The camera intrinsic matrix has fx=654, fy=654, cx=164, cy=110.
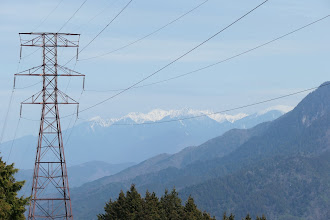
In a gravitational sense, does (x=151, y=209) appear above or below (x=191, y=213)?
above

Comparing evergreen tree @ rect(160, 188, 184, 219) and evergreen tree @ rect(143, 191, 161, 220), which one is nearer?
evergreen tree @ rect(143, 191, 161, 220)

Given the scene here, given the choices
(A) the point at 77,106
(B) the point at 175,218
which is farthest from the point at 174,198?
(A) the point at 77,106

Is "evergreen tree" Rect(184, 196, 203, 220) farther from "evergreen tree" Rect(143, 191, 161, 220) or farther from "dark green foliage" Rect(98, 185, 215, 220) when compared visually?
"evergreen tree" Rect(143, 191, 161, 220)

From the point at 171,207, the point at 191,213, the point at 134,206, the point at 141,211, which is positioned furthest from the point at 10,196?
the point at 171,207

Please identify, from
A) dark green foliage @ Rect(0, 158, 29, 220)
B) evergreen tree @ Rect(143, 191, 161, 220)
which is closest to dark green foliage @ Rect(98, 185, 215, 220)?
evergreen tree @ Rect(143, 191, 161, 220)

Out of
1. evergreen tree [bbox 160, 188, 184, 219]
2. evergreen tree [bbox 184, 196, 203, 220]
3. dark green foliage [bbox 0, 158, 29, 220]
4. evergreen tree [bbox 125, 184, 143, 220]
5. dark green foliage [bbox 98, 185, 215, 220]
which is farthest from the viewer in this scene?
evergreen tree [bbox 160, 188, 184, 219]

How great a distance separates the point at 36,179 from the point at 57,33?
62.4 ft

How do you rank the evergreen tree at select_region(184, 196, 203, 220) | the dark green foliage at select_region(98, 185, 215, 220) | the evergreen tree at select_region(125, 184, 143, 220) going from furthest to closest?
1. the evergreen tree at select_region(184, 196, 203, 220)
2. the evergreen tree at select_region(125, 184, 143, 220)
3. the dark green foliage at select_region(98, 185, 215, 220)

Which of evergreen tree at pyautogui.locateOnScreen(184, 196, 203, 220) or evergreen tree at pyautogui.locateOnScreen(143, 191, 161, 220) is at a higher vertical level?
evergreen tree at pyautogui.locateOnScreen(143, 191, 161, 220)

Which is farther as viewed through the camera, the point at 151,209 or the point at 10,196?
the point at 151,209

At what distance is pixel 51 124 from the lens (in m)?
83.8

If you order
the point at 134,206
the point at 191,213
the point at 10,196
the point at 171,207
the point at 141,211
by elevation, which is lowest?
the point at 191,213

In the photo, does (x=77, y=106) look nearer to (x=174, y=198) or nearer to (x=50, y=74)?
(x=50, y=74)

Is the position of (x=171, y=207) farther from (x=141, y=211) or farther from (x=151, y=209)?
(x=141, y=211)
